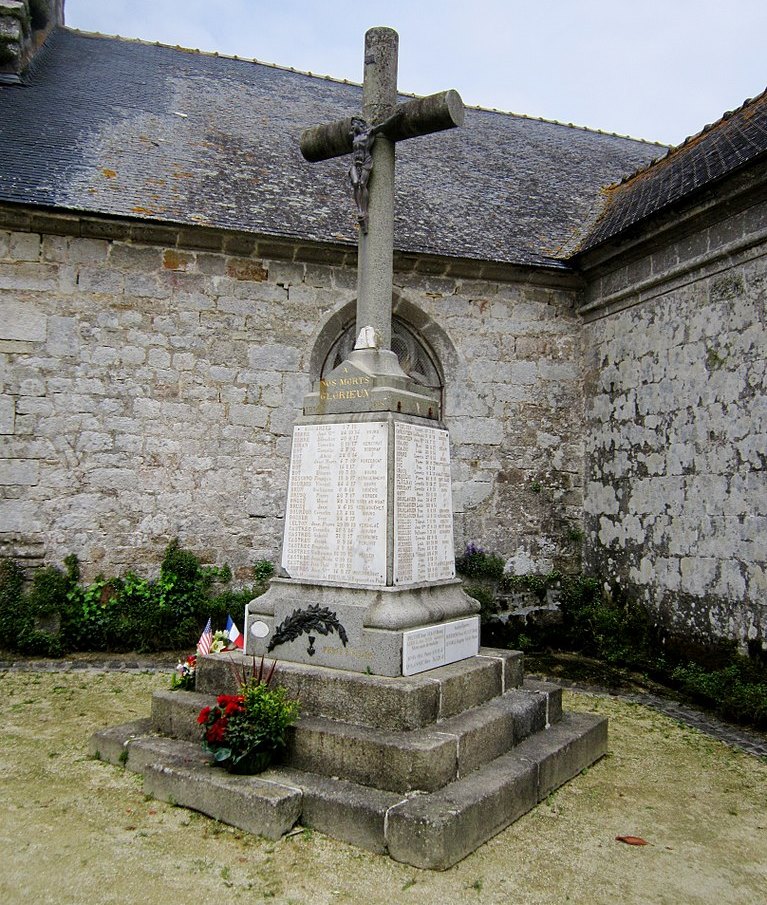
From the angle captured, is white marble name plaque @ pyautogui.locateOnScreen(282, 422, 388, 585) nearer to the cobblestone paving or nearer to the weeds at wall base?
the cobblestone paving

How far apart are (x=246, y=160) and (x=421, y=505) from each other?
6.37 meters

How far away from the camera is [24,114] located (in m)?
9.20

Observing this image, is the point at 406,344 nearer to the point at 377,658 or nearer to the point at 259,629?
the point at 259,629

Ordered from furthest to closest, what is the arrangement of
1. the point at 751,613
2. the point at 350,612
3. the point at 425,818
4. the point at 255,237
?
1. the point at 255,237
2. the point at 751,613
3. the point at 350,612
4. the point at 425,818

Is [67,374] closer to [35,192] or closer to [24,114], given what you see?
[35,192]

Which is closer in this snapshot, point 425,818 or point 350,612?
point 425,818

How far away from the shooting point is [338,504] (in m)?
4.66

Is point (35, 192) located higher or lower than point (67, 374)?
higher

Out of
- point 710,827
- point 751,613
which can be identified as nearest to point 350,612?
→ point 710,827

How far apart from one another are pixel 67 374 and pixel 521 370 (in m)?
4.92

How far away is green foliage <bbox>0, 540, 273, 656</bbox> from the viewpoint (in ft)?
23.8

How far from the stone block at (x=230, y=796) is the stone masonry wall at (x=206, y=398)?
Answer: 4.09 m

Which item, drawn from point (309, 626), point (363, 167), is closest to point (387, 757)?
point (309, 626)

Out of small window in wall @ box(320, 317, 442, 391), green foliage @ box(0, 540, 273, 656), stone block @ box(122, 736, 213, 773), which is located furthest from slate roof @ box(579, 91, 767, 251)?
stone block @ box(122, 736, 213, 773)
